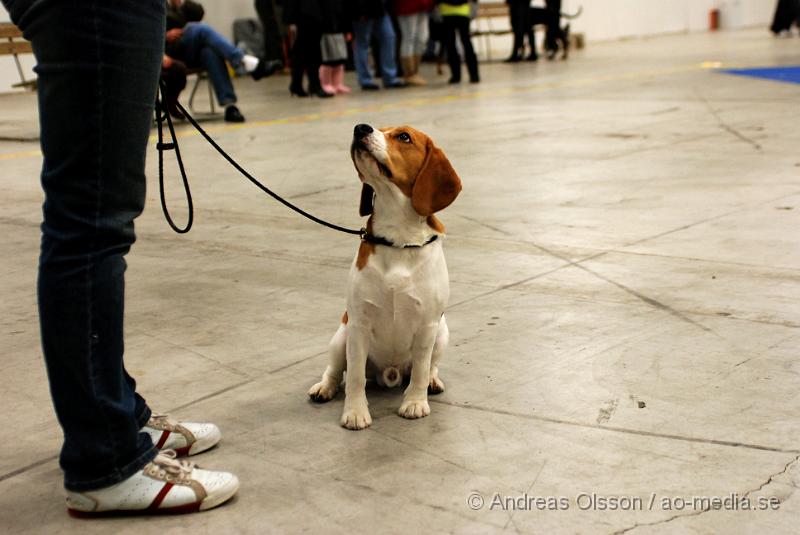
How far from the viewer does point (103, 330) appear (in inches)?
85.5

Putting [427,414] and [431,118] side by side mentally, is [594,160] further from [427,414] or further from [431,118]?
[427,414]

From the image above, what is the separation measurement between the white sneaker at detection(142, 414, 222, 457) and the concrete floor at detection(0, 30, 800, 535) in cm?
7

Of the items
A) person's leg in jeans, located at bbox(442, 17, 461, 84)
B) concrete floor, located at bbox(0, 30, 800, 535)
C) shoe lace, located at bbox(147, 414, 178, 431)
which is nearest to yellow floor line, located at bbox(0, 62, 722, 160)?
person's leg in jeans, located at bbox(442, 17, 461, 84)

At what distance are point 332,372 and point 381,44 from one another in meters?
12.2

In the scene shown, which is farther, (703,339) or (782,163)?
(782,163)

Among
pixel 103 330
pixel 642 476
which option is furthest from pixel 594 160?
pixel 103 330

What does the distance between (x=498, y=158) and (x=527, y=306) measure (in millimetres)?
3716

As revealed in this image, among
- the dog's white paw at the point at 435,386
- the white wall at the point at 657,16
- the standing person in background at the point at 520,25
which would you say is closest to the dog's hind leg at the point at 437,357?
the dog's white paw at the point at 435,386

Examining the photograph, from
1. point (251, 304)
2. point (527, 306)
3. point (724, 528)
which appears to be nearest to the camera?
point (724, 528)

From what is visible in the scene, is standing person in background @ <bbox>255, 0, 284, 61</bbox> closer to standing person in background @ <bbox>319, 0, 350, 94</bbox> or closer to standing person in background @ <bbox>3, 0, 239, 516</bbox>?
standing person in background @ <bbox>319, 0, 350, 94</bbox>

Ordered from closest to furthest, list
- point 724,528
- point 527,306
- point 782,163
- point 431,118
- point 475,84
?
point 724,528
point 527,306
point 782,163
point 431,118
point 475,84

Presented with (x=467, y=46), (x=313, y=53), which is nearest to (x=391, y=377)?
(x=313, y=53)

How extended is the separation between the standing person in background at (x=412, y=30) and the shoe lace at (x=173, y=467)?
12748 mm

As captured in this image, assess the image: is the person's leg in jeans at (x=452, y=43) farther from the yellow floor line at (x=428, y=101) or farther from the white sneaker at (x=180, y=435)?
the white sneaker at (x=180, y=435)
